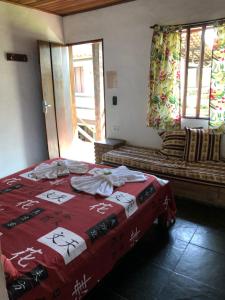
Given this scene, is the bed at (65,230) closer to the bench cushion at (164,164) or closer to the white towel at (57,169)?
the white towel at (57,169)

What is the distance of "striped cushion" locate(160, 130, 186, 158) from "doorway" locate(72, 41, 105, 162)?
1.96 meters

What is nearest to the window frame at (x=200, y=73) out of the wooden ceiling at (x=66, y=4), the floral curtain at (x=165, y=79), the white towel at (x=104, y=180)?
the floral curtain at (x=165, y=79)

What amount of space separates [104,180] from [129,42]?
Result: 2456 mm

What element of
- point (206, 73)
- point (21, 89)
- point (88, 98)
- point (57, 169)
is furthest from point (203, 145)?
point (88, 98)

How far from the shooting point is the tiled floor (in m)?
1.70

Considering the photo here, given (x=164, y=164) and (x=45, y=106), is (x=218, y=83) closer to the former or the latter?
(x=164, y=164)

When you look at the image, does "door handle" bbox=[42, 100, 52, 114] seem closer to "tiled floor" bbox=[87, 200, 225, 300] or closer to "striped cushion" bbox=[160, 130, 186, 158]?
"striped cushion" bbox=[160, 130, 186, 158]

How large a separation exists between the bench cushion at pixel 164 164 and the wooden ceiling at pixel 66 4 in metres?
2.21

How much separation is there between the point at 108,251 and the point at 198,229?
47.1 inches

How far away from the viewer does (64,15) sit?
4.24m

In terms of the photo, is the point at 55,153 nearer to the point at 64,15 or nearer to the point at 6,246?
the point at 64,15

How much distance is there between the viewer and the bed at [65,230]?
1262 mm

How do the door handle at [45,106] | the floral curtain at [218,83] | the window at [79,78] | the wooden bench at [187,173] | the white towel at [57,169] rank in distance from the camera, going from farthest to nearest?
1. the window at [79,78]
2. the door handle at [45,106]
3. the floral curtain at [218,83]
4. the wooden bench at [187,173]
5. the white towel at [57,169]

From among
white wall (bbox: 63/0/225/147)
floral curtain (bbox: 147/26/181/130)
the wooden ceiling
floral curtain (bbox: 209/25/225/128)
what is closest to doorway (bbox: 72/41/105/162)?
white wall (bbox: 63/0/225/147)
